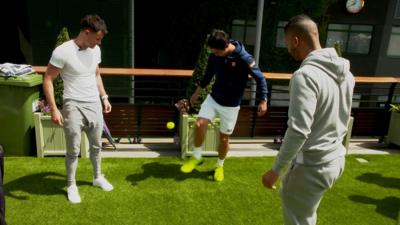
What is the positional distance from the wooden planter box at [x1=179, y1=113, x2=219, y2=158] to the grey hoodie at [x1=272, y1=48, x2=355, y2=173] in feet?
11.0

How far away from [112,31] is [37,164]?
180 inches

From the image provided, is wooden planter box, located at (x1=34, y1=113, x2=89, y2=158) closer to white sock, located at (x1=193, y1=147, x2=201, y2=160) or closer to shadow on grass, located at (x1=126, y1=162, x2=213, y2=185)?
shadow on grass, located at (x1=126, y1=162, x2=213, y2=185)

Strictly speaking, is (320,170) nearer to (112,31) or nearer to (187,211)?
(187,211)

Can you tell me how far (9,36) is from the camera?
12969mm

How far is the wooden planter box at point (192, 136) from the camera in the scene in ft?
18.7

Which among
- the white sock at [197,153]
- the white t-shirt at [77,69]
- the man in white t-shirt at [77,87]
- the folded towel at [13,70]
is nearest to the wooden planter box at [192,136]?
the white sock at [197,153]

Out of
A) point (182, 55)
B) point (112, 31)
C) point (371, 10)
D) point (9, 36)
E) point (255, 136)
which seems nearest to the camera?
point (255, 136)

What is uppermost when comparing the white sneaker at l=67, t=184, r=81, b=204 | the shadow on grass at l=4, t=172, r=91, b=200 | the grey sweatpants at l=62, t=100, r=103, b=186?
the grey sweatpants at l=62, t=100, r=103, b=186

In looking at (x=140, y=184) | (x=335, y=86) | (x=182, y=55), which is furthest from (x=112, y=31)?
(x=182, y=55)

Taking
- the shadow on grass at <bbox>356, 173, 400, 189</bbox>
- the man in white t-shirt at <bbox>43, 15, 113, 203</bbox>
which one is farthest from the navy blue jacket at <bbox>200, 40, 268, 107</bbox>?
the shadow on grass at <bbox>356, 173, 400, 189</bbox>

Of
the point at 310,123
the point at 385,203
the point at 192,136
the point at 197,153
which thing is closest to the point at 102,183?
the point at 197,153

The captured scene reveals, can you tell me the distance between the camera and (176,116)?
6.72 meters

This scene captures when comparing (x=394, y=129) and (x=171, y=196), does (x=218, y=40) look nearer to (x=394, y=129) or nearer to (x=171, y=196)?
(x=171, y=196)

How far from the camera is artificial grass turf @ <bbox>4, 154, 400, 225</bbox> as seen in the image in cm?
407
